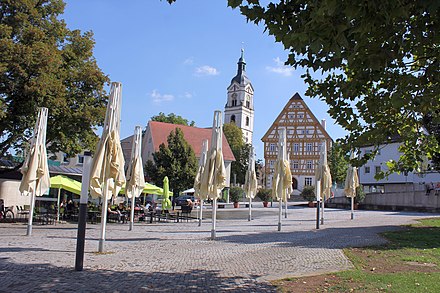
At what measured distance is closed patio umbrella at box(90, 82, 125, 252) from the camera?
1109cm

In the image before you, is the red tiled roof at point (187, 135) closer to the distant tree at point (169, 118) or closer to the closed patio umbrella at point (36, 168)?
the distant tree at point (169, 118)

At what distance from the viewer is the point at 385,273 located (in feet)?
29.2

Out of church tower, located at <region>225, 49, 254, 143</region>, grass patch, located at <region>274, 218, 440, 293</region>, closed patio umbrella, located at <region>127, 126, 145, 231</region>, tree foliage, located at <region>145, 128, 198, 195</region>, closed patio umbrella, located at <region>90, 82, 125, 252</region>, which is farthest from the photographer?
church tower, located at <region>225, 49, 254, 143</region>

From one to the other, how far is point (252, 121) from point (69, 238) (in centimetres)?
9912

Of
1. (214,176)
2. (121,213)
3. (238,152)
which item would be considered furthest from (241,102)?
(214,176)

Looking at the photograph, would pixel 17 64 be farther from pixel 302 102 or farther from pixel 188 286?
pixel 302 102

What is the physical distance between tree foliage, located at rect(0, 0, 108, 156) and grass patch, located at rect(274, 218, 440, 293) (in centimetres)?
1521

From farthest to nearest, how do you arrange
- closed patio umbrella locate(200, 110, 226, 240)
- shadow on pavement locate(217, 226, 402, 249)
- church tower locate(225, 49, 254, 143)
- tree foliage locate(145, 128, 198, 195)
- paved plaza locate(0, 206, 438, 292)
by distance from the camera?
church tower locate(225, 49, 254, 143) < tree foliage locate(145, 128, 198, 195) < closed patio umbrella locate(200, 110, 226, 240) < shadow on pavement locate(217, 226, 402, 249) < paved plaza locate(0, 206, 438, 292)

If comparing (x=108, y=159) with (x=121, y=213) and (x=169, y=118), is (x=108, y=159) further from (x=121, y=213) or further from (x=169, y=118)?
(x=169, y=118)

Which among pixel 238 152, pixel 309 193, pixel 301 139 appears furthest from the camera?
pixel 238 152

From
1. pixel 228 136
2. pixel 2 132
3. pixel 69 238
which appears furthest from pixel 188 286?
pixel 228 136

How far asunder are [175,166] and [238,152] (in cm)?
3965

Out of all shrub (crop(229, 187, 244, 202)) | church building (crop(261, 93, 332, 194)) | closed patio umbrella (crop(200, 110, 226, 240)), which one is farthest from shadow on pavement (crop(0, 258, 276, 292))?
church building (crop(261, 93, 332, 194))

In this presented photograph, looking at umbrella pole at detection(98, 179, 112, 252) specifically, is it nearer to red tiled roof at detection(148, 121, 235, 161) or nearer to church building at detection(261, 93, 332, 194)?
red tiled roof at detection(148, 121, 235, 161)
